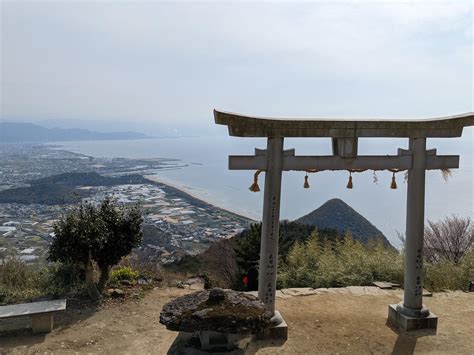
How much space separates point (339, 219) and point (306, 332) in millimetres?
16559

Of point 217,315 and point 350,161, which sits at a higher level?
point 350,161

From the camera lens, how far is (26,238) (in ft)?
50.7

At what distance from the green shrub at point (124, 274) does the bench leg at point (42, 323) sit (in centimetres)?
213

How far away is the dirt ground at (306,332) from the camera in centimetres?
557

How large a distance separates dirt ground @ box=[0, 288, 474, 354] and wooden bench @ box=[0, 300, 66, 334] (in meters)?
0.16

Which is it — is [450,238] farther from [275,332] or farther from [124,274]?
[124,274]

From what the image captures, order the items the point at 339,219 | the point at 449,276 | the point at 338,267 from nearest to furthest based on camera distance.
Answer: the point at 449,276 < the point at 338,267 < the point at 339,219

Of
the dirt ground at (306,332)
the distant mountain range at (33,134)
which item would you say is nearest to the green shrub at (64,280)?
the dirt ground at (306,332)

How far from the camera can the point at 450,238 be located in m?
13.5

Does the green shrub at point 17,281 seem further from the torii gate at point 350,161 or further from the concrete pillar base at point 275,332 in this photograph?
the torii gate at point 350,161

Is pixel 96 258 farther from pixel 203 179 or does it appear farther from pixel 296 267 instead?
pixel 203 179

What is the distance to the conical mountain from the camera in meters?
20.8

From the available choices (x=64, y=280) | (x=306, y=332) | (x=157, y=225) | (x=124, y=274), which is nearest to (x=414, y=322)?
(x=306, y=332)

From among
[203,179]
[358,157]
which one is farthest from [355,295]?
[203,179]
